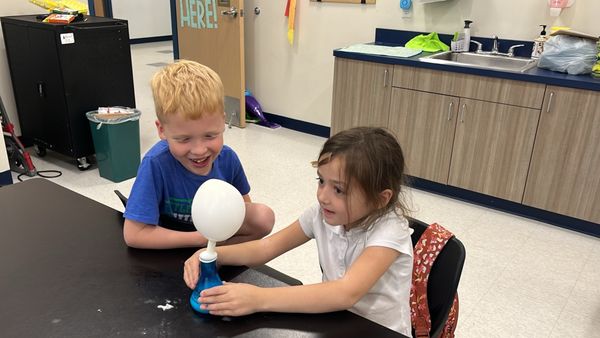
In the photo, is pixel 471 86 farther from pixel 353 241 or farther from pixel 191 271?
pixel 191 271

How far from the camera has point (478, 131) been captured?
9.52ft

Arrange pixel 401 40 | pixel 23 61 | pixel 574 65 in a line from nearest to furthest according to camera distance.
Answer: pixel 574 65 → pixel 23 61 → pixel 401 40

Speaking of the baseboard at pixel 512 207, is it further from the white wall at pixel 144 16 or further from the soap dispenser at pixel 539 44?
the white wall at pixel 144 16

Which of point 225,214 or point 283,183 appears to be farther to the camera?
point 283,183

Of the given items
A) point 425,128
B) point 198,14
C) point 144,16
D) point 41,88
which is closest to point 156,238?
point 425,128

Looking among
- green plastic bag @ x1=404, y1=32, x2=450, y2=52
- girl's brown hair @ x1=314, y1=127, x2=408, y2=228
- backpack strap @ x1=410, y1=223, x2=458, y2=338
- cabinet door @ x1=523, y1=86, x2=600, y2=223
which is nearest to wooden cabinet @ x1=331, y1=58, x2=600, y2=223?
cabinet door @ x1=523, y1=86, x2=600, y2=223

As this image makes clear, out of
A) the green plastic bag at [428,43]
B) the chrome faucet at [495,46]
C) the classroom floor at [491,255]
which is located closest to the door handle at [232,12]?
the classroom floor at [491,255]

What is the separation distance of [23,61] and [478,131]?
3.04 m

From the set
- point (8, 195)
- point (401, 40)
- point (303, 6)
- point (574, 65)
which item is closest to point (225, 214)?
point (8, 195)

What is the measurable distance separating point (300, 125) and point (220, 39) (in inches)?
41.7

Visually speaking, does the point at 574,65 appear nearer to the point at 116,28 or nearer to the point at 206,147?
the point at 206,147

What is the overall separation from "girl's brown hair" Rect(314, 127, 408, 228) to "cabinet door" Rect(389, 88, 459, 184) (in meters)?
2.05

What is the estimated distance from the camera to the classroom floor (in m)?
2.02

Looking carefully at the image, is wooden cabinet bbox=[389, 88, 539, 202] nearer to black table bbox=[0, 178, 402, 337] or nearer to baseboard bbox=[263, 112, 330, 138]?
baseboard bbox=[263, 112, 330, 138]
